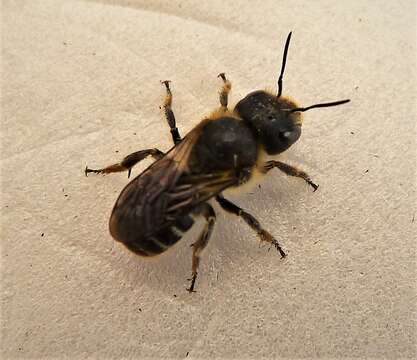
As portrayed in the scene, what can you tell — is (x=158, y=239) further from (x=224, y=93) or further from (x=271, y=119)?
(x=224, y=93)

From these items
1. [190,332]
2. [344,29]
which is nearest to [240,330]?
[190,332]

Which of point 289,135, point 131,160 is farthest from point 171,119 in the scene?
point 289,135

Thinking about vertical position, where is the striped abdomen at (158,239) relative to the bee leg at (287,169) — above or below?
below

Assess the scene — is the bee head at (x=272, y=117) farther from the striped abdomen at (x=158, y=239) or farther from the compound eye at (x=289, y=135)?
the striped abdomen at (x=158, y=239)

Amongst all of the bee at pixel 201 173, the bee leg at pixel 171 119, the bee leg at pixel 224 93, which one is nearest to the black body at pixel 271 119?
the bee at pixel 201 173

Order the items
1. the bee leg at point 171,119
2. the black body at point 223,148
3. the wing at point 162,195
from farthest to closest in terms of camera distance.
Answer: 1. the bee leg at point 171,119
2. the black body at point 223,148
3. the wing at point 162,195

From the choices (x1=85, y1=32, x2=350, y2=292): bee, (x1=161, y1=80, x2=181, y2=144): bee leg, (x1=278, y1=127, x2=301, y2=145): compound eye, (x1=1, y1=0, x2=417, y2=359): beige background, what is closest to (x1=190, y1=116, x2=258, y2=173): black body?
(x1=85, y1=32, x2=350, y2=292): bee

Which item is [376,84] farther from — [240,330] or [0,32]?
[0,32]
